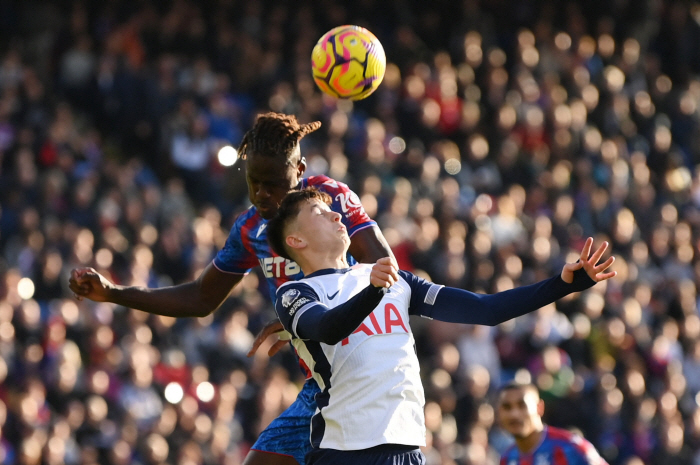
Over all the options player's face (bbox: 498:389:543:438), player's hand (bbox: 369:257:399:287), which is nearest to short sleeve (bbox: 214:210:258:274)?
player's hand (bbox: 369:257:399:287)

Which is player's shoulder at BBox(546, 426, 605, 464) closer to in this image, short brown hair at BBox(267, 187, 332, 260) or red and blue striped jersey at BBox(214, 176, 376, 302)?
red and blue striped jersey at BBox(214, 176, 376, 302)

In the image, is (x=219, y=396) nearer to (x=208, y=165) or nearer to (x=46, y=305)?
(x=46, y=305)

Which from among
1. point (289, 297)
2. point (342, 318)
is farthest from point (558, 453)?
point (342, 318)

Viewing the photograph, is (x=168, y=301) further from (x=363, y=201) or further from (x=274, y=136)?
(x=363, y=201)

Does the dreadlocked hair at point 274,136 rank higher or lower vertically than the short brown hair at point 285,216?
higher

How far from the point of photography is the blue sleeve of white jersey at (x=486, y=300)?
4727 mm

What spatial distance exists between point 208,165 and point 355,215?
8489mm

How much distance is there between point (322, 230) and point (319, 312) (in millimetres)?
501

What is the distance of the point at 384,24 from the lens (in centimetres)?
1773

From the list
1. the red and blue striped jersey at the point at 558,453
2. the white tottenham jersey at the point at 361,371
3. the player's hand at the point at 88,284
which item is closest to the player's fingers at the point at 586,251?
the white tottenham jersey at the point at 361,371

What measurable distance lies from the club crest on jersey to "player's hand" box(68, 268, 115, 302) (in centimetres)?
168

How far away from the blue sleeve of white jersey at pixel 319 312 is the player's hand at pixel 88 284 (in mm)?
1620

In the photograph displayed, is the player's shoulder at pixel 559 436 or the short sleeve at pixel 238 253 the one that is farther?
the player's shoulder at pixel 559 436

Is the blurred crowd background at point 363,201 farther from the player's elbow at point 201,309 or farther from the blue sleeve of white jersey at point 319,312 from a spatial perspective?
the blue sleeve of white jersey at point 319,312
